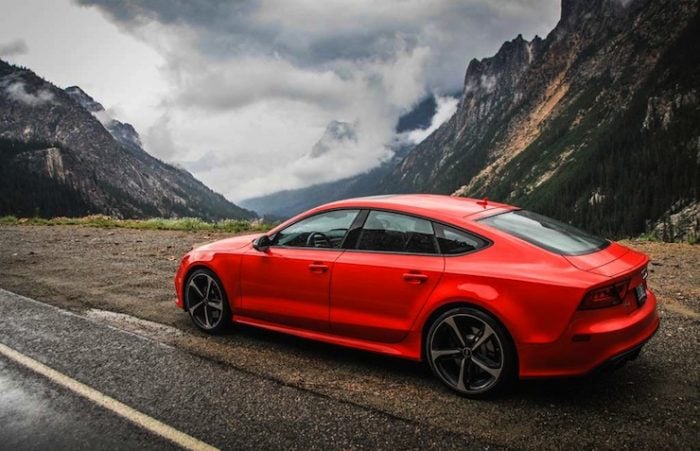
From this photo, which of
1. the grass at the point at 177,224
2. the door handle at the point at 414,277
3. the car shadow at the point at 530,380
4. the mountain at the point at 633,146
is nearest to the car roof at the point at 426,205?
the door handle at the point at 414,277

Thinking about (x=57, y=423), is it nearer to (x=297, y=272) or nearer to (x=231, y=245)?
(x=297, y=272)

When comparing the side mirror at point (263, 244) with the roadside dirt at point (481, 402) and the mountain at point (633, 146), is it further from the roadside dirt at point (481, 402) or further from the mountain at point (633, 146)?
the mountain at point (633, 146)

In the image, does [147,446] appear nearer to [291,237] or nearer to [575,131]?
[291,237]

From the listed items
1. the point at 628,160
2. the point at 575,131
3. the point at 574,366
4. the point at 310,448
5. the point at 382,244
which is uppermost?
the point at 575,131

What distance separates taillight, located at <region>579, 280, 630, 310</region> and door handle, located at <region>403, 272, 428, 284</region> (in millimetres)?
1186

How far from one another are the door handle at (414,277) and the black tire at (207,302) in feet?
7.68

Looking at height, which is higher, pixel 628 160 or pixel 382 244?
pixel 628 160

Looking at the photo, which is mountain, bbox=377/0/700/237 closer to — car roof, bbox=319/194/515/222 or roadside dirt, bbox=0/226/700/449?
roadside dirt, bbox=0/226/700/449

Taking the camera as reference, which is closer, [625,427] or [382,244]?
[625,427]

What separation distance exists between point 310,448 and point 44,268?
27.9 feet

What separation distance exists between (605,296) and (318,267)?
2.41 meters

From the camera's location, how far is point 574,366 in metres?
3.68

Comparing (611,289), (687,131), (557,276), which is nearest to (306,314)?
(557,276)

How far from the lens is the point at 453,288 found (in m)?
4.02
